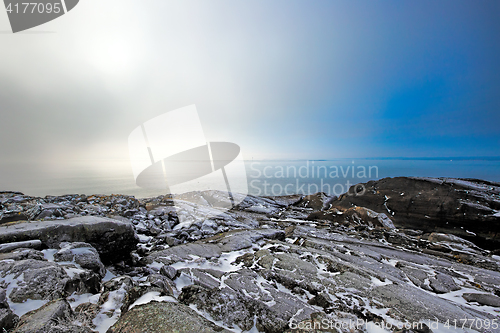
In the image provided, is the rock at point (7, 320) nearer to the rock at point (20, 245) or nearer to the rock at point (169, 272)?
the rock at point (169, 272)

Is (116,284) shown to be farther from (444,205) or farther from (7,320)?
(444,205)

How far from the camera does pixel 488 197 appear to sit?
39.9 ft

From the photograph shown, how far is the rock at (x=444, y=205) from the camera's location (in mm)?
11219

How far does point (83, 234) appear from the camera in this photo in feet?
16.8

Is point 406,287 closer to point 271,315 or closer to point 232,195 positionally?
point 271,315

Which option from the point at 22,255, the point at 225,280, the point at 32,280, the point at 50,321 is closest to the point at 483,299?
the point at 225,280

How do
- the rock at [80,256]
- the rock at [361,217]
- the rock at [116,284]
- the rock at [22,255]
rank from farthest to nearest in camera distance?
the rock at [361,217] < the rock at [80,256] < the rock at [22,255] < the rock at [116,284]

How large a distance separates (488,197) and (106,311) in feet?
66.9

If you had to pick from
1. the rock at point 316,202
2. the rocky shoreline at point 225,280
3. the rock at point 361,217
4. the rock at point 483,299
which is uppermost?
the rocky shoreline at point 225,280

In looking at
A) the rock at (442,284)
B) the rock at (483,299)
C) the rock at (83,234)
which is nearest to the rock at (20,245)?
the rock at (83,234)

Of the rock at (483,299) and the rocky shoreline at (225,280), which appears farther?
the rock at (483,299)

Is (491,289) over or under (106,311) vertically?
under

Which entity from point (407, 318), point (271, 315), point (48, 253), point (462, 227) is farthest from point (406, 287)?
point (462, 227)

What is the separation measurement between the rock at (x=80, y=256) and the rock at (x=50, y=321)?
1726mm
